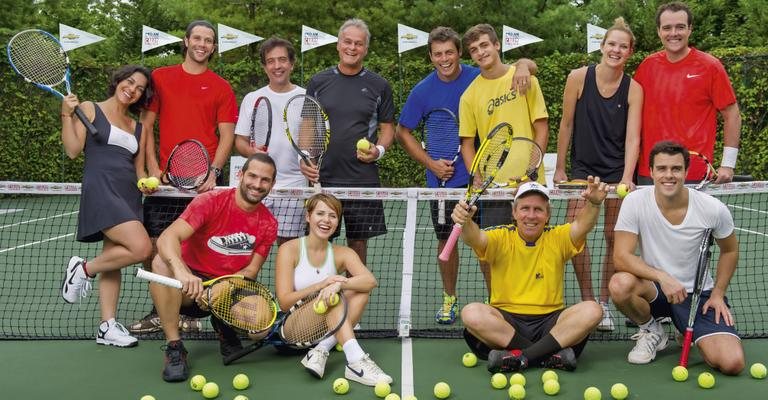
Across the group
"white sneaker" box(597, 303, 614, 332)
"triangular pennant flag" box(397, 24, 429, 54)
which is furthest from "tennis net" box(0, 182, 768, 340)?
"triangular pennant flag" box(397, 24, 429, 54)

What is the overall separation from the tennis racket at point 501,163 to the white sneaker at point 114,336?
1770 mm

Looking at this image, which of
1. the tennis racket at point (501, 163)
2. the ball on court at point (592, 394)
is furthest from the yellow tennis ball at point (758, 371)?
the tennis racket at point (501, 163)

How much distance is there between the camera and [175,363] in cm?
386

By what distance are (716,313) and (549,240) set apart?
2.87 feet

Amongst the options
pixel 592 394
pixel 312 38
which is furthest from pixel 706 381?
pixel 312 38

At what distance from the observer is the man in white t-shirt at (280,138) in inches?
187

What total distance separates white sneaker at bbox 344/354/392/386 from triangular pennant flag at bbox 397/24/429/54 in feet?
29.2

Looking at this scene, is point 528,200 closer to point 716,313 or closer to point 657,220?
point 657,220

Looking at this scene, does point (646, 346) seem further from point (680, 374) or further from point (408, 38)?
point (408, 38)

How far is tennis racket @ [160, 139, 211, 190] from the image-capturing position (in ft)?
14.4

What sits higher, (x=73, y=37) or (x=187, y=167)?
(x=73, y=37)

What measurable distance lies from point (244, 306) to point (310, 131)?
1.17m

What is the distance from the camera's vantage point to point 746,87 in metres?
11.9

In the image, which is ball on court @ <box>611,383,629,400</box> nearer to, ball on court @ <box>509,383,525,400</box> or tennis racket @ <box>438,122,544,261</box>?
ball on court @ <box>509,383,525,400</box>
